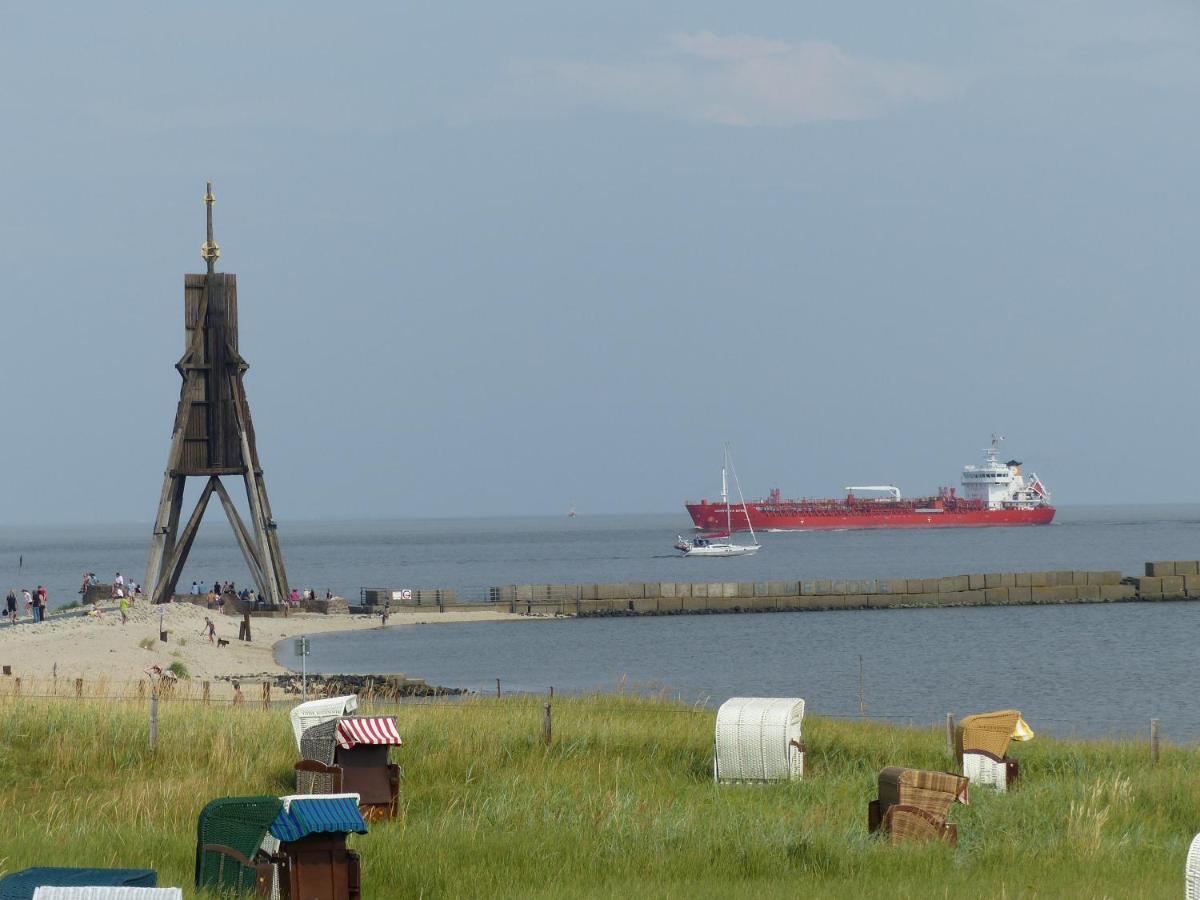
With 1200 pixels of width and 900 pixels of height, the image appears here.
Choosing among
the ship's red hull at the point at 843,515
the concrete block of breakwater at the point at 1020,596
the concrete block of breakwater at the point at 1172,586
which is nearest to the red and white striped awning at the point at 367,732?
the concrete block of breakwater at the point at 1020,596

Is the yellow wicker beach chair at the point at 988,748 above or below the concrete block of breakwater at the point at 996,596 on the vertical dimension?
above

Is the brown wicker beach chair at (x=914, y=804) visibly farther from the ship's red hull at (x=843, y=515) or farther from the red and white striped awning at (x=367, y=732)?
the ship's red hull at (x=843, y=515)

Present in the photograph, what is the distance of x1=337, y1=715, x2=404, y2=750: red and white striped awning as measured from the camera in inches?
644

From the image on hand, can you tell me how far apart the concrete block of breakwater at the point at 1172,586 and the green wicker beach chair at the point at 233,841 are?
264 feet

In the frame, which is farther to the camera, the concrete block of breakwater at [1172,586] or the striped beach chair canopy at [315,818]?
the concrete block of breakwater at [1172,586]

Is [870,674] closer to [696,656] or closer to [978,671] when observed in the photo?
[978,671]

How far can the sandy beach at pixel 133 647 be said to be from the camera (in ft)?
139

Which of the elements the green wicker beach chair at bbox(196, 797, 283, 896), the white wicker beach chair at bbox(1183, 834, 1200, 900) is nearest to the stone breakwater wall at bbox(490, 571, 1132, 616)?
the green wicker beach chair at bbox(196, 797, 283, 896)

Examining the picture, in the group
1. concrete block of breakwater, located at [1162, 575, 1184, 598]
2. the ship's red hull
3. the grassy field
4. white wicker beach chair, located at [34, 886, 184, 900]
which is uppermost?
the ship's red hull

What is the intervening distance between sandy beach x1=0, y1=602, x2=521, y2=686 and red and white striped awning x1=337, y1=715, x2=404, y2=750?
21.7 m

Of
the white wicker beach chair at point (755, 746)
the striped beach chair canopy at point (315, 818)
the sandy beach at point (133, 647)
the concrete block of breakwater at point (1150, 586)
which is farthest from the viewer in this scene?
the concrete block of breakwater at point (1150, 586)

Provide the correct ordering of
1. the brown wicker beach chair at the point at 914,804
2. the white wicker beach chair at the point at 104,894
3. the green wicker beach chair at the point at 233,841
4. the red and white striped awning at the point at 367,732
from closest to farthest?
1. the white wicker beach chair at the point at 104,894
2. the green wicker beach chair at the point at 233,841
3. the brown wicker beach chair at the point at 914,804
4. the red and white striped awning at the point at 367,732

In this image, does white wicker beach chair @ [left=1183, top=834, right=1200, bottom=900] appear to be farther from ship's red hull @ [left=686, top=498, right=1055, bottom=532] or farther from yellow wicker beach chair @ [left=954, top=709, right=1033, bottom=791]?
ship's red hull @ [left=686, top=498, right=1055, bottom=532]

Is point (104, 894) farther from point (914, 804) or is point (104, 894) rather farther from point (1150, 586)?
point (1150, 586)
